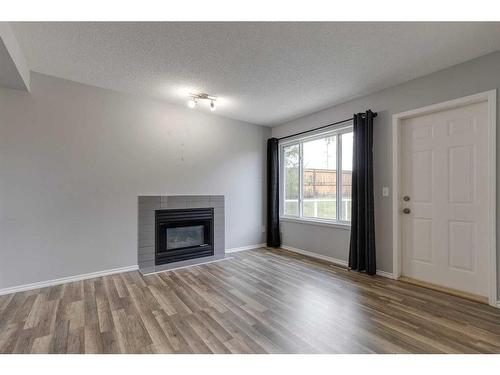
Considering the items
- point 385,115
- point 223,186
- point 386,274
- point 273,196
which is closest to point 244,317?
point 386,274

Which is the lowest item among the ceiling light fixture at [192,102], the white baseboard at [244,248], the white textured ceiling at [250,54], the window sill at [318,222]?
the white baseboard at [244,248]

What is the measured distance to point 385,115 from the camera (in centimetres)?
326

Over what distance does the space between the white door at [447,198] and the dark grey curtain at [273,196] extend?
7.49ft

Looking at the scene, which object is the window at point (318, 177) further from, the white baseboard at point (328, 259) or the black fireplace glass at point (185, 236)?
the black fireplace glass at point (185, 236)

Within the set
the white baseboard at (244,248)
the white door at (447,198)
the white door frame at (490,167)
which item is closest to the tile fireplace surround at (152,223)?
the white baseboard at (244,248)

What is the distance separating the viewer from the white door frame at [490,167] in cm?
238

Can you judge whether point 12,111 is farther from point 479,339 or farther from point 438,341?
point 479,339

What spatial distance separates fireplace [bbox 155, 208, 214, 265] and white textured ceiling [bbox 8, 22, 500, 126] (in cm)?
192

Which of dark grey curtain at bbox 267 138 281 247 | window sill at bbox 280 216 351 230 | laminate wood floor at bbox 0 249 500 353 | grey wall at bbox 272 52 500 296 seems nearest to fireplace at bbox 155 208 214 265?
laminate wood floor at bbox 0 249 500 353

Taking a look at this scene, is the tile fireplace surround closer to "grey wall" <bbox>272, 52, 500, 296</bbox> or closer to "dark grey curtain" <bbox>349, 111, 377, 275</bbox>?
"grey wall" <bbox>272, 52, 500, 296</bbox>

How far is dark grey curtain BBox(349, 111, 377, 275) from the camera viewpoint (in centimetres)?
332

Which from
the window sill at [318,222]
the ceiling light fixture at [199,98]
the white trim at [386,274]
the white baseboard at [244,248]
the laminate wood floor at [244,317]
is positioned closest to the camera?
the laminate wood floor at [244,317]

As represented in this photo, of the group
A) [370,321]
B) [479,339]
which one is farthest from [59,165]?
[479,339]
